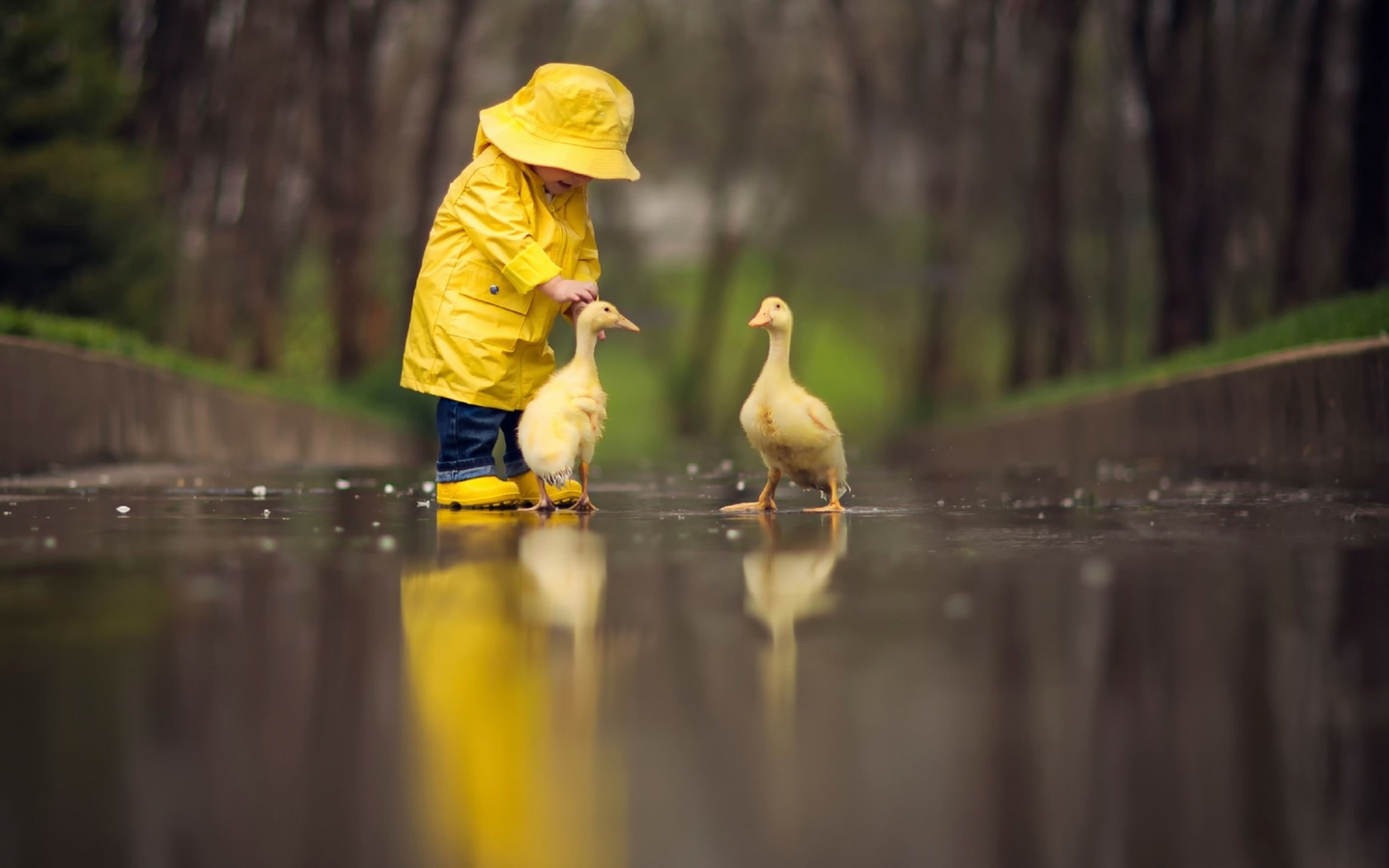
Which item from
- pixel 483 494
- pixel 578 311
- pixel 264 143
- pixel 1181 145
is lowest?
pixel 483 494

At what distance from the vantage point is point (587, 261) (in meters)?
10.5

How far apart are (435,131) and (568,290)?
81.4 feet

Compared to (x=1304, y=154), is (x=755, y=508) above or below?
below

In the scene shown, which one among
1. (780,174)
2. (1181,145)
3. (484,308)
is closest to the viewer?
(484,308)

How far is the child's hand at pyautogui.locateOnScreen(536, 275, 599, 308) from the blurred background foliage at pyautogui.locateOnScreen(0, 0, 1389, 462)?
5.77 m

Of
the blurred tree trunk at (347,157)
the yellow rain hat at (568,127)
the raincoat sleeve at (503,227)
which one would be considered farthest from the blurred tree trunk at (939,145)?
the raincoat sleeve at (503,227)

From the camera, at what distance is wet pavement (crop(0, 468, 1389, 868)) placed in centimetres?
329

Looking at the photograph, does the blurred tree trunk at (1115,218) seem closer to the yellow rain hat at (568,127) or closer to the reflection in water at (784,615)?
the yellow rain hat at (568,127)

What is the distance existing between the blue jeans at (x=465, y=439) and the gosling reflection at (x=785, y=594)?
1.80 m

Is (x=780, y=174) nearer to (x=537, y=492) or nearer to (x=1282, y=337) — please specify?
(x=1282, y=337)

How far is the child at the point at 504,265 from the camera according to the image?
9664 millimetres

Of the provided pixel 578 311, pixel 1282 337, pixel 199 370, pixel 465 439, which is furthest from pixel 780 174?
pixel 578 311

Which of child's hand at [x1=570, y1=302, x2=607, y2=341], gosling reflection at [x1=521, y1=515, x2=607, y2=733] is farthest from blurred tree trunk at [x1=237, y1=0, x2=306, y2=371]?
gosling reflection at [x1=521, y1=515, x2=607, y2=733]

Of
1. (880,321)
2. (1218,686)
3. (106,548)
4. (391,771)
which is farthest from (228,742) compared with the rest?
(880,321)
